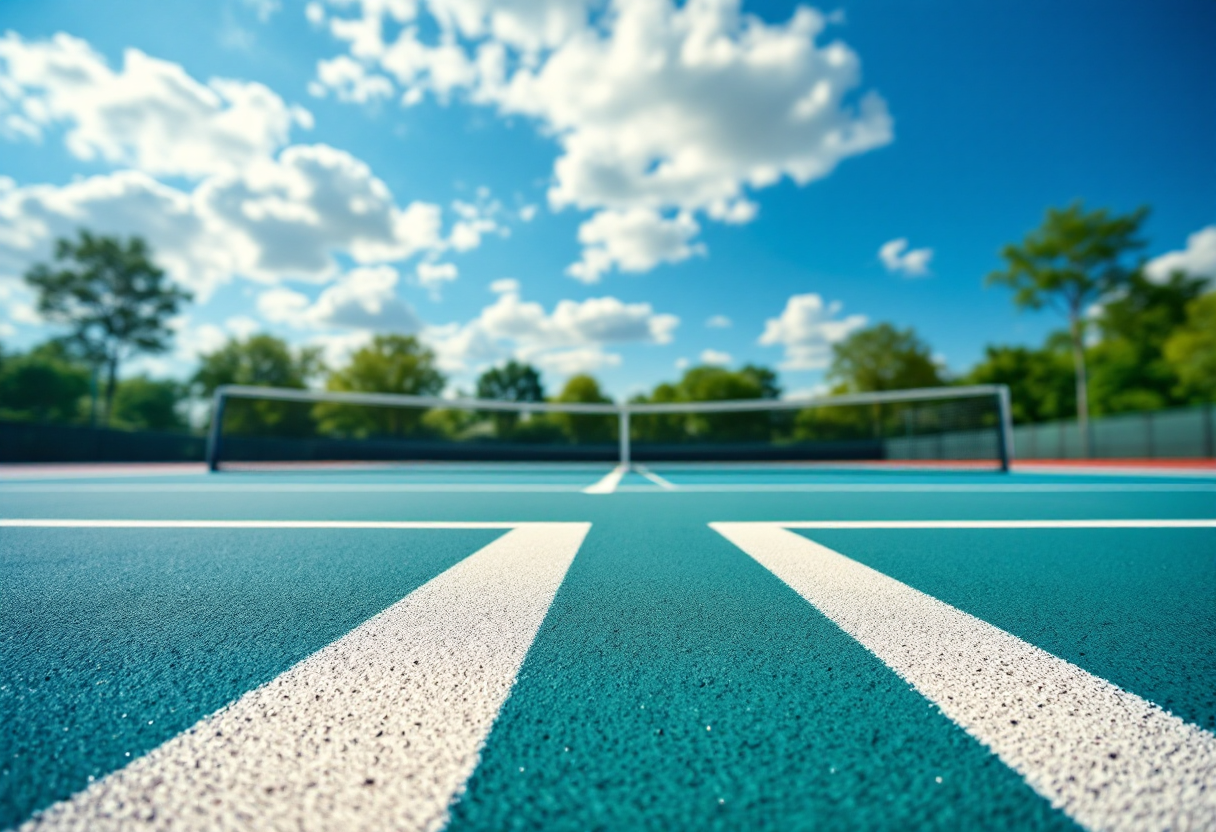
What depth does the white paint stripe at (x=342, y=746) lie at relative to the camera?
31.1 inches

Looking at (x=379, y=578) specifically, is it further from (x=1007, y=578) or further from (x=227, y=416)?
(x=227, y=416)

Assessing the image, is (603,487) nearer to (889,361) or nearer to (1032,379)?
(889,361)

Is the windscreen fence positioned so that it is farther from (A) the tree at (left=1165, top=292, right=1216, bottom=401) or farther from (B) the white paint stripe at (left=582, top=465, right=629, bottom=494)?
(B) the white paint stripe at (left=582, top=465, right=629, bottom=494)

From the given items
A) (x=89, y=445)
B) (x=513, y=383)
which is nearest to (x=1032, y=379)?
(x=513, y=383)

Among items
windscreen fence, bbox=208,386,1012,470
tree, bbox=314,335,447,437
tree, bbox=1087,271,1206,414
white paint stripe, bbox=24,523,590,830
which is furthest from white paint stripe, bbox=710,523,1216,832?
tree, bbox=314,335,447,437

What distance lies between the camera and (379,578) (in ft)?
7.32

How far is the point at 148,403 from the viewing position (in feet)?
186

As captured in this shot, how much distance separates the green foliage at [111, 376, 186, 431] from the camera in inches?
2191

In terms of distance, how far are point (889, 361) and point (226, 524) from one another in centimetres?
4888

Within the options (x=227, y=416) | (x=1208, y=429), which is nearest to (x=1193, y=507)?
(x=1208, y=429)

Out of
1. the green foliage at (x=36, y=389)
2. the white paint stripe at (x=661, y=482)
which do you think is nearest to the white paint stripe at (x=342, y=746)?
the white paint stripe at (x=661, y=482)

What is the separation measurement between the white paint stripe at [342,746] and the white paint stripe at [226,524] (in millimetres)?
2169

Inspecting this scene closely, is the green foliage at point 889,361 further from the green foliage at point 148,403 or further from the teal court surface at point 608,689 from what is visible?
the green foliage at point 148,403

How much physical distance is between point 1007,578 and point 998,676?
3.91ft
